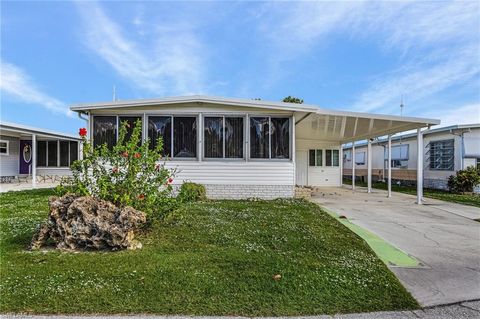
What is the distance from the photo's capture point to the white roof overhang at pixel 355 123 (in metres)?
10.7

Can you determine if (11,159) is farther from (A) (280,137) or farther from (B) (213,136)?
(A) (280,137)

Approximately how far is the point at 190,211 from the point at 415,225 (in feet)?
17.3

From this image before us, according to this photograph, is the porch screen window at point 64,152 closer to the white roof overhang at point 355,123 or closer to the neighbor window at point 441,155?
the white roof overhang at point 355,123

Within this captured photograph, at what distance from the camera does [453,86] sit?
1416 centimetres

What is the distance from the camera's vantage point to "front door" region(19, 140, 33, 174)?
19.7 meters

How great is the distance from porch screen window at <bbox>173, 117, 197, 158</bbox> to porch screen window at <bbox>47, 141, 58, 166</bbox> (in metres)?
13.3

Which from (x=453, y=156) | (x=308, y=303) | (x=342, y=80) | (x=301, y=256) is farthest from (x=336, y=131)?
(x=308, y=303)

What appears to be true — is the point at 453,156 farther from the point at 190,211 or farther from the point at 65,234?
the point at 65,234

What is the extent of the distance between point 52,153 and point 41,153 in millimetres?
683

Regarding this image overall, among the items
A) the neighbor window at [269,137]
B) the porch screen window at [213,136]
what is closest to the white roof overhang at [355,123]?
the neighbor window at [269,137]

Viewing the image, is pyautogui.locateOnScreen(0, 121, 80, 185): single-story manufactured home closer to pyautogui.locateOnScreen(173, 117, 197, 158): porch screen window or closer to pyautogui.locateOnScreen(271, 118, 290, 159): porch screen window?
pyautogui.locateOnScreen(173, 117, 197, 158): porch screen window

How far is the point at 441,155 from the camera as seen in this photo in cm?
1702

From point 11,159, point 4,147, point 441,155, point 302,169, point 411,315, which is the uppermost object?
point 4,147

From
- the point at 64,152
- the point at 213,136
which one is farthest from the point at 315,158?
the point at 64,152
